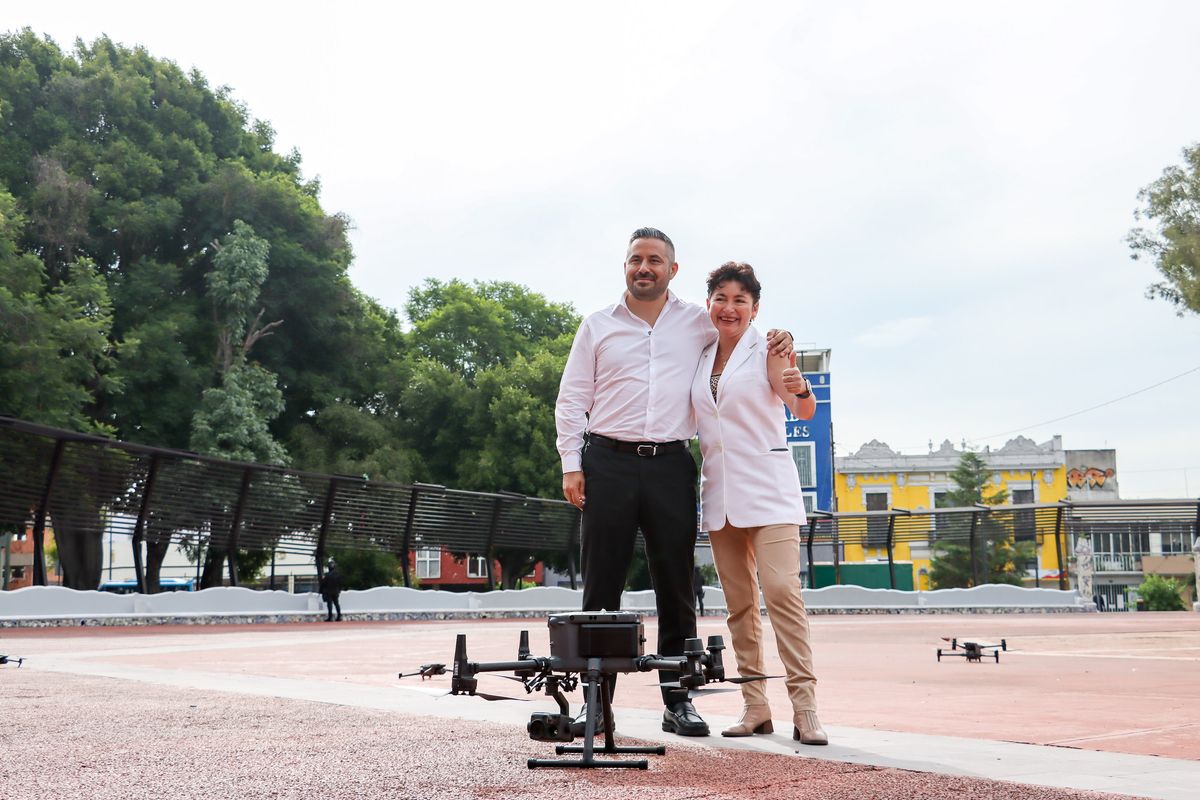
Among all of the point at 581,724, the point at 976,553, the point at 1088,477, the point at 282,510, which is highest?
the point at 1088,477

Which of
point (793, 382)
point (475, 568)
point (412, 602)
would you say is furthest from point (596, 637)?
point (475, 568)

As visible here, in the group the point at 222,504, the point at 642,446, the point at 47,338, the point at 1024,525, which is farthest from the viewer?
the point at 1024,525

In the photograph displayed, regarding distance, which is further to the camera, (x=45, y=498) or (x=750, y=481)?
(x=45, y=498)

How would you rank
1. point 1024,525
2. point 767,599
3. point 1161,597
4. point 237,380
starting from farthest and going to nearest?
point 1161,597 → point 1024,525 → point 237,380 → point 767,599

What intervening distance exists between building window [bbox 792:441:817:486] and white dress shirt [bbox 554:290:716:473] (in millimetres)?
56773

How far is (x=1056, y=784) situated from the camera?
3.28 metres

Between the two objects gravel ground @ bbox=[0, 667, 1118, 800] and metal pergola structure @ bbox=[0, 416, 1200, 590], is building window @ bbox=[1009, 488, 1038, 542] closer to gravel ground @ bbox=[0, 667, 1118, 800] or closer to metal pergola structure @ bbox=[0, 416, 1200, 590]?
metal pergola structure @ bbox=[0, 416, 1200, 590]

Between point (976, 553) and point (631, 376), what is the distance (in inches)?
1788

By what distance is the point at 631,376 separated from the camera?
15.7 ft

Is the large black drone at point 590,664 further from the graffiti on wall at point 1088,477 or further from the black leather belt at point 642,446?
the graffiti on wall at point 1088,477

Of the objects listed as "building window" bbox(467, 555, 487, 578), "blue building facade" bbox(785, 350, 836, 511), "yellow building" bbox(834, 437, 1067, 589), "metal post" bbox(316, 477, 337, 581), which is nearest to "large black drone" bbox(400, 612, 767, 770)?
"metal post" bbox(316, 477, 337, 581)

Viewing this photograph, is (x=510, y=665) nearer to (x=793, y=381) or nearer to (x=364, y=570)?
(x=793, y=381)

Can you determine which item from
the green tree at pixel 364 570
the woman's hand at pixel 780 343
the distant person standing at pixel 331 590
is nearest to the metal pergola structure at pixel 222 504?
the distant person standing at pixel 331 590

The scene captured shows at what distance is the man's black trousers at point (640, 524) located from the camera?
181 inches
